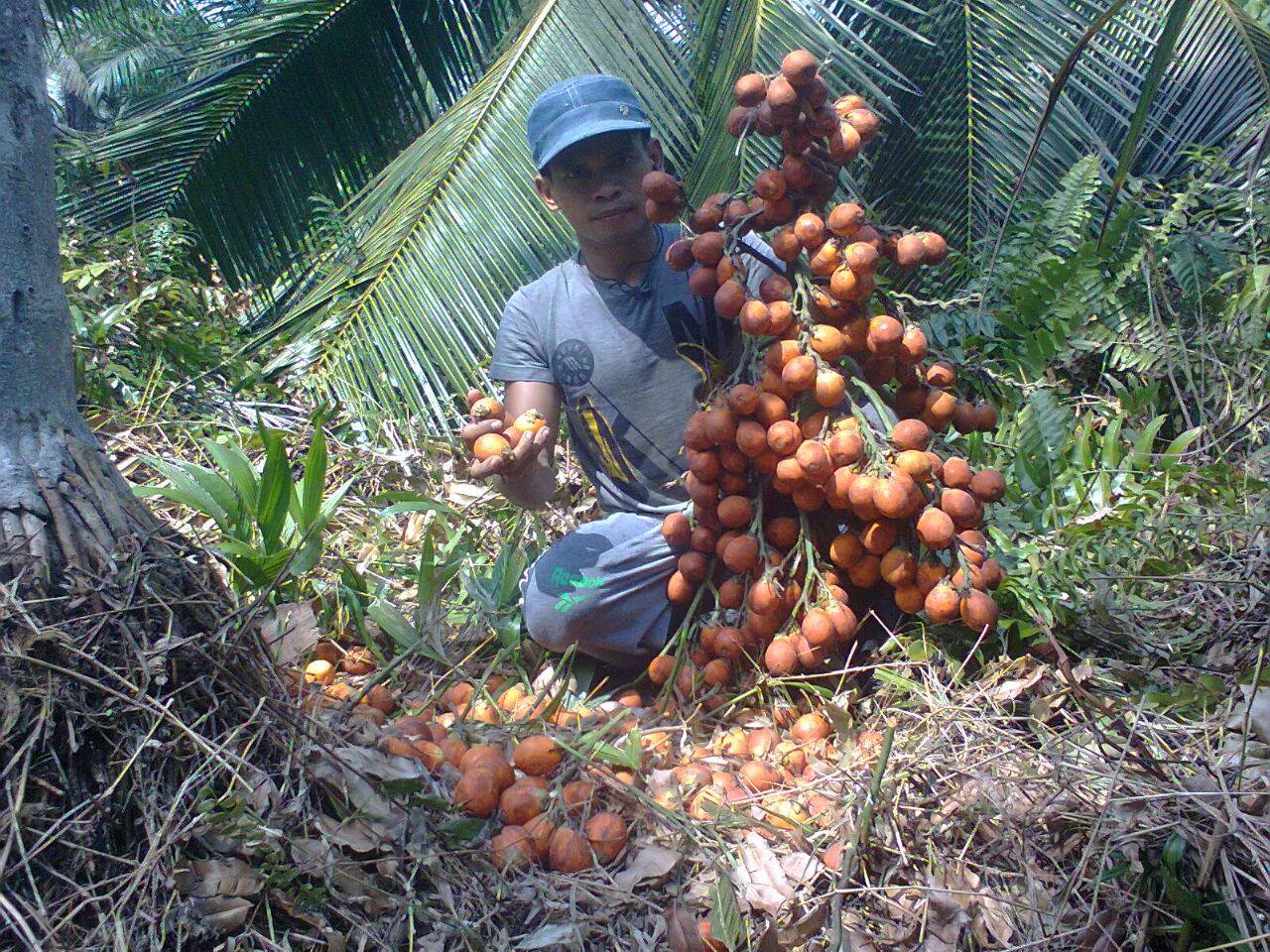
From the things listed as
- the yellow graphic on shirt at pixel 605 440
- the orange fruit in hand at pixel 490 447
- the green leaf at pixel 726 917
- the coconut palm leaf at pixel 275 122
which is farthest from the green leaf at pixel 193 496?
the coconut palm leaf at pixel 275 122

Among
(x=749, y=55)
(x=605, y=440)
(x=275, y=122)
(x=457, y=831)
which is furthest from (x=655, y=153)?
(x=275, y=122)

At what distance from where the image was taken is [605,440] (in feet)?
8.50

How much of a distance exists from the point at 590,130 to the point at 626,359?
1.75 ft

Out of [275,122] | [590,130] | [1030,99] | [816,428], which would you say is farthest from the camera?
[275,122]

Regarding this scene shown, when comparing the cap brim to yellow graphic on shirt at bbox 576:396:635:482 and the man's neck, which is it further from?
yellow graphic on shirt at bbox 576:396:635:482

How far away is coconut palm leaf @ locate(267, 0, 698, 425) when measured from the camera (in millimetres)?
3500

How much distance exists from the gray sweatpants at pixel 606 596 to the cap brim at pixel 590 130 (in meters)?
0.91

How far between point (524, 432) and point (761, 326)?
57cm

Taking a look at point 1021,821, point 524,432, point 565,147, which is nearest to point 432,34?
point 565,147

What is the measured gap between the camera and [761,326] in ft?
6.34

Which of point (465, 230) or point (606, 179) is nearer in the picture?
point (606, 179)

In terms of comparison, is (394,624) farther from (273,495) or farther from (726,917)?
(726,917)

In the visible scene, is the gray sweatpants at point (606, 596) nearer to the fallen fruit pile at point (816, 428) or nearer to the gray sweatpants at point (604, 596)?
the gray sweatpants at point (604, 596)

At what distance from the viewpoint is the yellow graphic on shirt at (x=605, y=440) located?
8.45 feet
